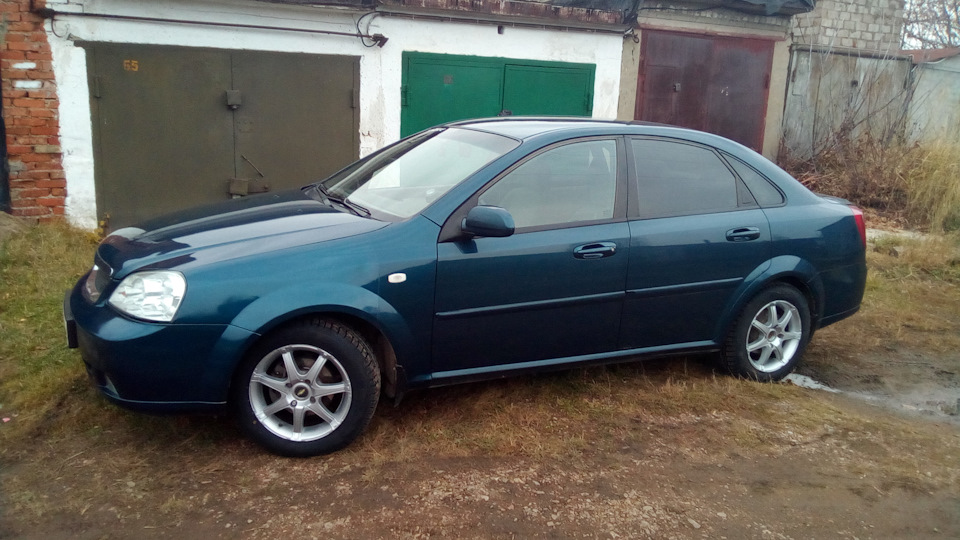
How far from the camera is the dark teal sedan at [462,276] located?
3354 millimetres

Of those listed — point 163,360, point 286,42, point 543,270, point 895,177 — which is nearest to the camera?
point 163,360


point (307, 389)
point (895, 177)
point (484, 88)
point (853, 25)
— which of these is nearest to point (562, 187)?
point (307, 389)

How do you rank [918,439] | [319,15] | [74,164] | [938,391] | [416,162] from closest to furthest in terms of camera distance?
[918,439] < [416,162] < [938,391] < [74,164] < [319,15]

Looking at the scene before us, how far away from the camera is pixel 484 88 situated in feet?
31.1

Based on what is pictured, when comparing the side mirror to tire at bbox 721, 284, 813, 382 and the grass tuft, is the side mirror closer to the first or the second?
tire at bbox 721, 284, 813, 382

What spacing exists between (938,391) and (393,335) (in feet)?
11.8

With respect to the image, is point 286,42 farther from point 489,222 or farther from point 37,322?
point 489,222

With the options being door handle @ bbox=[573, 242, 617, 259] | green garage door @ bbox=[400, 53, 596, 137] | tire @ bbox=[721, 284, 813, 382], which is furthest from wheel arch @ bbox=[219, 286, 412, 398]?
green garage door @ bbox=[400, 53, 596, 137]

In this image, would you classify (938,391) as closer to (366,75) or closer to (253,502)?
(253,502)

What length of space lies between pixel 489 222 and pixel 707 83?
28.8ft

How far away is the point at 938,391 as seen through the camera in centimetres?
488

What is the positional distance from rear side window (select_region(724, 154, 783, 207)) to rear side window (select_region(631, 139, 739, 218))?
77mm

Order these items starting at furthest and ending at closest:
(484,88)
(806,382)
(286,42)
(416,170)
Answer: (484,88)
(286,42)
(806,382)
(416,170)

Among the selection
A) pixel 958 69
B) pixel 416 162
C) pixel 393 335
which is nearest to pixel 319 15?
pixel 416 162
